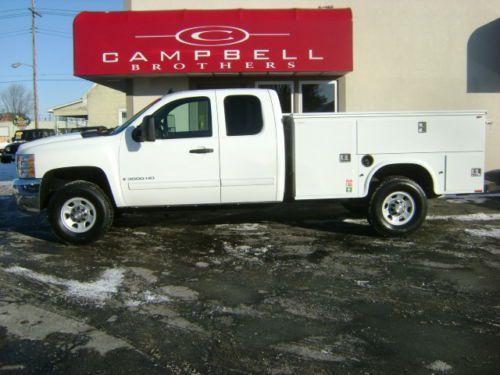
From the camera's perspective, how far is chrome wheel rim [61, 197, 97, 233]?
6910mm

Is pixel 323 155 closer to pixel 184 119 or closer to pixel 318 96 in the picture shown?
pixel 184 119

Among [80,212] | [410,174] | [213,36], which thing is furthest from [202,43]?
[410,174]

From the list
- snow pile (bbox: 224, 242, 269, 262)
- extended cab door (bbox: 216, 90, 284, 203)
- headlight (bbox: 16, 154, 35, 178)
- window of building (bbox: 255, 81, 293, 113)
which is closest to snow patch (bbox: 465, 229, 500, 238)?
extended cab door (bbox: 216, 90, 284, 203)

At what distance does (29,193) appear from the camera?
685 cm

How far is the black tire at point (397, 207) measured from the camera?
7156 mm

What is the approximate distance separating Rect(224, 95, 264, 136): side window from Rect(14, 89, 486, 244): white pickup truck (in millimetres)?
14

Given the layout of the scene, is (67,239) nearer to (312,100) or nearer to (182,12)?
(182,12)

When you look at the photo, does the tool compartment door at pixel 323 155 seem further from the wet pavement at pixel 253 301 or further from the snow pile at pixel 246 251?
the snow pile at pixel 246 251

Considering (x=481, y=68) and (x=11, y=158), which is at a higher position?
(x=481, y=68)

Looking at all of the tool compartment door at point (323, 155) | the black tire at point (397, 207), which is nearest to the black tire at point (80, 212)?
the tool compartment door at point (323, 155)

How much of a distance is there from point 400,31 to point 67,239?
31.0 feet

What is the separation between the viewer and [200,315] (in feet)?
14.6

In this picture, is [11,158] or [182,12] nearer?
[182,12]

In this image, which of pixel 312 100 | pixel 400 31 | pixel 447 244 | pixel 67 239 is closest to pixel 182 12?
pixel 312 100
